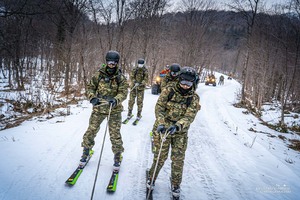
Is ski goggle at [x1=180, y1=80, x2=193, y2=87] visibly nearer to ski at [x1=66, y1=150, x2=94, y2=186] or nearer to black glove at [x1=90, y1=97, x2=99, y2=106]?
black glove at [x1=90, y1=97, x2=99, y2=106]

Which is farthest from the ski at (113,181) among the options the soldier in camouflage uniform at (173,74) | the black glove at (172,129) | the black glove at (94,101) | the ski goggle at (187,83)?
the soldier in camouflage uniform at (173,74)

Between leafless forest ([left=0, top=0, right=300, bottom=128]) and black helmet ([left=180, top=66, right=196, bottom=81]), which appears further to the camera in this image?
leafless forest ([left=0, top=0, right=300, bottom=128])

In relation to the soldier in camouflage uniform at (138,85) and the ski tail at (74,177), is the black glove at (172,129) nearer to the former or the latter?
the ski tail at (74,177)

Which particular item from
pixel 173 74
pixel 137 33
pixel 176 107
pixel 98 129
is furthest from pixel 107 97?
pixel 137 33

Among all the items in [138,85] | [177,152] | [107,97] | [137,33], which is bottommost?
[177,152]

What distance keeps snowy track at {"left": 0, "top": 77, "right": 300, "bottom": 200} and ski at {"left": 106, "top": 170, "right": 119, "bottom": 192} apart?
0.09m

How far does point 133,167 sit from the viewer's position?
367 centimetres

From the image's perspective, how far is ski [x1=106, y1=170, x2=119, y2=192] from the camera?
290 centimetres

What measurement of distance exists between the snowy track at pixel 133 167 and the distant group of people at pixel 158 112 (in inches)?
16.6

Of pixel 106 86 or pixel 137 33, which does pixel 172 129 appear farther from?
pixel 137 33

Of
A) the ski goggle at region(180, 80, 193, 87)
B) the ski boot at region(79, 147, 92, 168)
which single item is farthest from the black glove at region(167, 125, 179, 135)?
the ski boot at region(79, 147, 92, 168)

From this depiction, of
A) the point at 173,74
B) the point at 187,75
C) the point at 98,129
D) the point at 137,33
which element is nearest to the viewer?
the point at 187,75

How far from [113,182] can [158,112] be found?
1597 mm

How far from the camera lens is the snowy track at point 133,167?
114 inches
